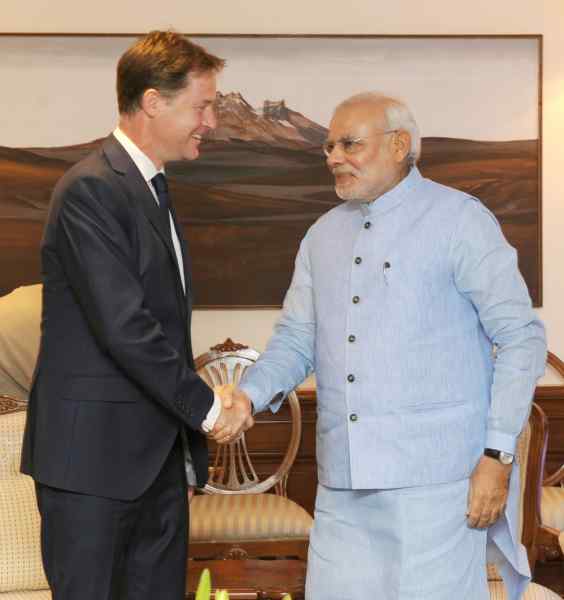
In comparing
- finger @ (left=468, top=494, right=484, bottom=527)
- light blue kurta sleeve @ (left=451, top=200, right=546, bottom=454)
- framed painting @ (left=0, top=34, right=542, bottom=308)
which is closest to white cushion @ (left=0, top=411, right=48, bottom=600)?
finger @ (left=468, top=494, right=484, bottom=527)

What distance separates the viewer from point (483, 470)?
2.61 metres

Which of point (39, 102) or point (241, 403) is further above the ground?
point (39, 102)

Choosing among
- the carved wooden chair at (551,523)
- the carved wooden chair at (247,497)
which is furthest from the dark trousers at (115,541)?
the carved wooden chair at (551,523)

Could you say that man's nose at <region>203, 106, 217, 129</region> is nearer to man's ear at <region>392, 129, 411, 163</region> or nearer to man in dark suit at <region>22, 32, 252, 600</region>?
man in dark suit at <region>22, 32, 252, 600</region>

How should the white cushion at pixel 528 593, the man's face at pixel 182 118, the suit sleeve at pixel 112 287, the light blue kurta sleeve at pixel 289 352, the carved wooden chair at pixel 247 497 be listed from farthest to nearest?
the carved wooden chair at pixel 247 497
the white cushion at pixel 528 593
the light blue kurta sleeve at pixel 289 352
the man's face at pixel 182 118
the suit sleeve at pixel 112 287

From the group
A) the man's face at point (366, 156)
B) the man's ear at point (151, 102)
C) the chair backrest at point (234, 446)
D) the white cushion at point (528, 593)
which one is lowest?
the white cushion at point (528, 593)

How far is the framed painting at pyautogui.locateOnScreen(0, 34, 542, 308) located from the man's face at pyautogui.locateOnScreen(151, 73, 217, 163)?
2.31 metres

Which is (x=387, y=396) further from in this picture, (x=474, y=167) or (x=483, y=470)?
(x=474, y=167)

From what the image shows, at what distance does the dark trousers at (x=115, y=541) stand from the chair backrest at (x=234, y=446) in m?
1.91

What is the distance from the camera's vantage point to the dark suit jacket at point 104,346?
254cm

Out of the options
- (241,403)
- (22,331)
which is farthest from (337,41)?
(241,403)

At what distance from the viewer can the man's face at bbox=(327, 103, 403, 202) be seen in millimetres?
2789

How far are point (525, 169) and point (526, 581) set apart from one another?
284 centimetres
